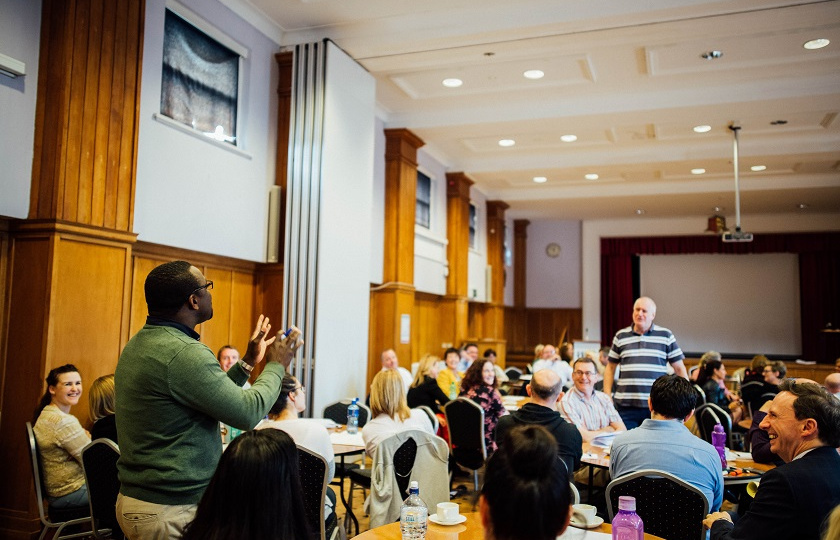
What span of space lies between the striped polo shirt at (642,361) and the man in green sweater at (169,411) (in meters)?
4.11

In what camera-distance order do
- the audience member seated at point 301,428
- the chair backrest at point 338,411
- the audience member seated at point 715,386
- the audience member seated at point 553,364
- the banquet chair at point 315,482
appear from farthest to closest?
the audience member seated at point 553,364 → the audience member seated at point 715,386 → the chair backrest at point 338,411 → the audience member seated at point 301,428 → the banquet chair at point 315,482

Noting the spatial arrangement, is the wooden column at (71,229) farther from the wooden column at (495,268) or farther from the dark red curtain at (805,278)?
the dark red curtain at (805,278)

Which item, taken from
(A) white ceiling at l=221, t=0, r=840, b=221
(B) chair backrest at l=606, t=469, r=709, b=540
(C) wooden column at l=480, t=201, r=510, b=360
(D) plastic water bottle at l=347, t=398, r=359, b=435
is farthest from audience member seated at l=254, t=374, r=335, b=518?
(C) wooden column at l=480, t=201, r=510, b=360

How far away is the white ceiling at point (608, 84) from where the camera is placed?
648 cm

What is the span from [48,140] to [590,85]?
625 cm

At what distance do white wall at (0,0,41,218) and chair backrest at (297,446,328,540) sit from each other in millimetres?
2728

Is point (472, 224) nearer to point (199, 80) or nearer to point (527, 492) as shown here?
point (199, 80)

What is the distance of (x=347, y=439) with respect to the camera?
16.2 feet

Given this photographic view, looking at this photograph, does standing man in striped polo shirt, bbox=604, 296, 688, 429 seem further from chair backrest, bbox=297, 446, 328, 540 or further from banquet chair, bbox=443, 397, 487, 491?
chair backrest, bbox=297, 446, 328, 540

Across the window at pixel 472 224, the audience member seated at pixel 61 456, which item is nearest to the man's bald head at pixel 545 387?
the audience member seated at pixel 61 456

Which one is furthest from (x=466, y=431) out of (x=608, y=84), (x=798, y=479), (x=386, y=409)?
(x=608, y=84)

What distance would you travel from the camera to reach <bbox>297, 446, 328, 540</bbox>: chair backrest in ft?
11.1

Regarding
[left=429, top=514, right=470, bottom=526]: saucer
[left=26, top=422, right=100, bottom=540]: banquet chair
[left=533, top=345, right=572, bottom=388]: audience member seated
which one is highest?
[left=533, top=345, right=572, bottom=388]: audience member seated

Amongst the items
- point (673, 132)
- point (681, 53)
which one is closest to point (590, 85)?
point (681, 53)
